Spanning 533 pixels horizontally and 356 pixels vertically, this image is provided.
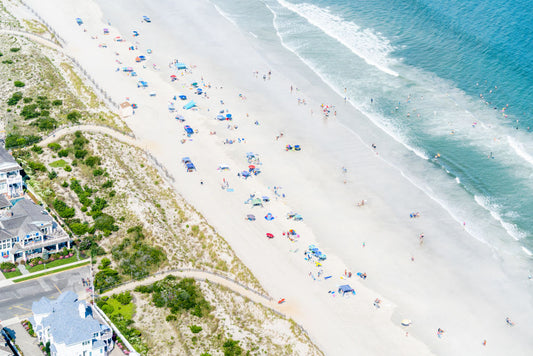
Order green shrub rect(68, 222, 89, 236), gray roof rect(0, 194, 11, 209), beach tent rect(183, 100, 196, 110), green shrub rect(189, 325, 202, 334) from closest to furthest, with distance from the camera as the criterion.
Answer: green shrub rect(189, 325, 202, 334), green shrub rect(68, 222, 89, 236), gray roof rect(0, 194, 11, 209), beach tent rect(183, 100, 196, 110)

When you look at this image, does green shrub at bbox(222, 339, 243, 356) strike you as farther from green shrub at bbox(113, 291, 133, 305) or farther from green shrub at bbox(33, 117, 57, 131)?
green shrub at bbox(33, 117, 57, 131)

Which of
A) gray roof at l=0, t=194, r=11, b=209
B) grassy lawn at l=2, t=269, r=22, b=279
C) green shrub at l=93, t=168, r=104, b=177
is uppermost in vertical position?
green shrub at l=93, t=168, r=104, b=177

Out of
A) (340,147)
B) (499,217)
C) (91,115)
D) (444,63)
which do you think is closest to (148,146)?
(91,115)

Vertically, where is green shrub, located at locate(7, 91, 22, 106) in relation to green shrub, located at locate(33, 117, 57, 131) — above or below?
below

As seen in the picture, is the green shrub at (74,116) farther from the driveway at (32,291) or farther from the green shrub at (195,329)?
the green shrub at (195,329)

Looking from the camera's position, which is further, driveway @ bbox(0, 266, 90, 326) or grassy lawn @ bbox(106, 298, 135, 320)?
grassy lawn @ bbox(106, 298, 135, 320)

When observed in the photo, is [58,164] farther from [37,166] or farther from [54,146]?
[54,146]

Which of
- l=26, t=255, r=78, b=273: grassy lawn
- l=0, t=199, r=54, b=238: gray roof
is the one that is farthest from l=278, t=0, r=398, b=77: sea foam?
l=26, t=255, r=78, b=273: grassy lawn

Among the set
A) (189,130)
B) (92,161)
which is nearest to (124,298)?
(92,161)
